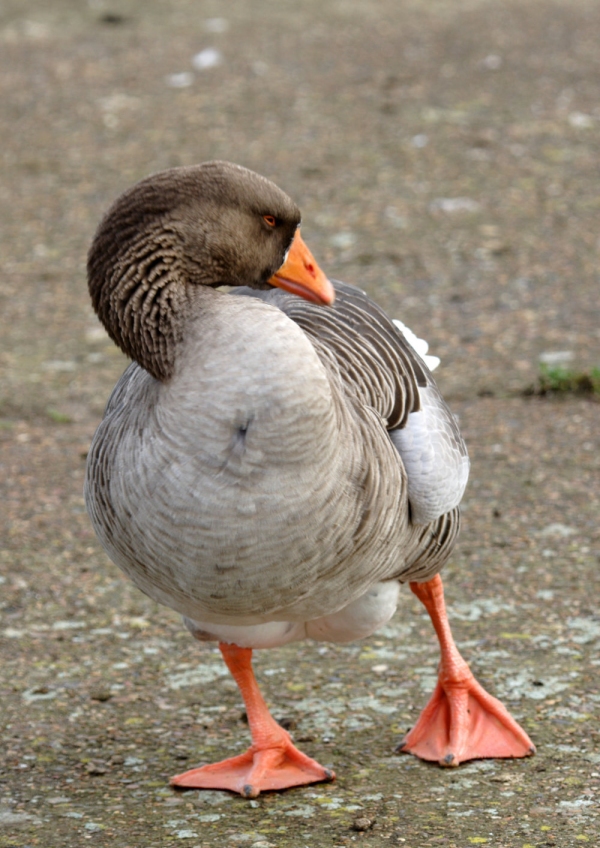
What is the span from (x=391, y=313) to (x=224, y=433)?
4.89 m

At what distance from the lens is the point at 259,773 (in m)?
3.88

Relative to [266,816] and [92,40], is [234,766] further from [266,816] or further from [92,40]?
[92,40]

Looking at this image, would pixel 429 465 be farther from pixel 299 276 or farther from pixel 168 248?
pixel 168 248

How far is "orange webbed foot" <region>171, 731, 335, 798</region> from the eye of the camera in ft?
12.7

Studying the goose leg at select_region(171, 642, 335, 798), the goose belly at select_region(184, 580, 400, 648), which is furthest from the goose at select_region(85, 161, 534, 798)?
the goose leg at select_region(171, 642, 335, 798)

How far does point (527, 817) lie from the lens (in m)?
3.52

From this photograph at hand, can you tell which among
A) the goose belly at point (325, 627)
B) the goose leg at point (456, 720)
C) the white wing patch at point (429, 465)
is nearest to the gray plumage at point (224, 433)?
the white wing patch at point (429, 465)

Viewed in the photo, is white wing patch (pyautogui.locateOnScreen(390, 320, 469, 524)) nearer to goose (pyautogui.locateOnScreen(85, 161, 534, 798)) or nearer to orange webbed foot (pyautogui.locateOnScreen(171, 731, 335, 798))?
goose (pyautogui.locateOnScreen(85, 161, 534, 798))

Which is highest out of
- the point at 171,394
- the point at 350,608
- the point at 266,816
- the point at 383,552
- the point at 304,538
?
the point at 171,394

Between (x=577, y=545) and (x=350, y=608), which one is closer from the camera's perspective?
(x=350, y=608)

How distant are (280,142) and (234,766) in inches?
277

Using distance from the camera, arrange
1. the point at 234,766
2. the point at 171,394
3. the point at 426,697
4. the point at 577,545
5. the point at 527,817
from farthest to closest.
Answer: the point at 577,545 → the point at 426,697 → the point at 234,766 → the point at 527,817 → the point at 171,394

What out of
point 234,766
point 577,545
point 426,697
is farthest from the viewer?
point 577,545

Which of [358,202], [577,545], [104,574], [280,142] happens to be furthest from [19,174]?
[577,545]
